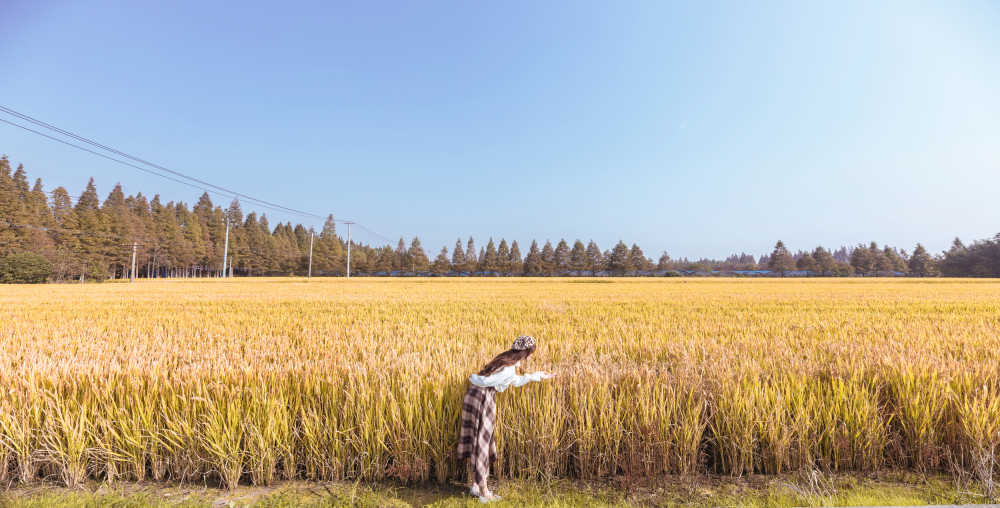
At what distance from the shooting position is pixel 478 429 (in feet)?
6.99

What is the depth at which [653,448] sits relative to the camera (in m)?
2.57

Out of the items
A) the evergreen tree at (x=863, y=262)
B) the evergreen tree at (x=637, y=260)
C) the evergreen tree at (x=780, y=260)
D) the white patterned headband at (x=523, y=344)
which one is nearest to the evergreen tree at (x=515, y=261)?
the evergreen tree at (x=637, y=260)

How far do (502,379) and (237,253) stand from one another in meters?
105

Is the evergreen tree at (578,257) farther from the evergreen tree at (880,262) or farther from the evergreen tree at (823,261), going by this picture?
the evergreen tree at (880,262)

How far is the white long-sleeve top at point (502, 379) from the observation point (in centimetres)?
206

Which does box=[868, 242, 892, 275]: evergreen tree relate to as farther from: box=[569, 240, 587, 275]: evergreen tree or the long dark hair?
the long dark hair

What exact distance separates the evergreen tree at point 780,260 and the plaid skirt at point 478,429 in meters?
114

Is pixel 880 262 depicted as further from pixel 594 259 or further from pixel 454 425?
pixel 454 425

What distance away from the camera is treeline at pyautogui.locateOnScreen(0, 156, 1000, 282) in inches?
1909

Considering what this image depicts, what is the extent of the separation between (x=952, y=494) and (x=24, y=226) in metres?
79.8

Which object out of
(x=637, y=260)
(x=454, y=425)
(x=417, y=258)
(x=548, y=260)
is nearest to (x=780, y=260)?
(x=637, y=260)

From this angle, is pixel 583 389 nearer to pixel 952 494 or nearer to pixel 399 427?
pixel 399 427

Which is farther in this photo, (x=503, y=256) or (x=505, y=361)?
(x=503, y=256)

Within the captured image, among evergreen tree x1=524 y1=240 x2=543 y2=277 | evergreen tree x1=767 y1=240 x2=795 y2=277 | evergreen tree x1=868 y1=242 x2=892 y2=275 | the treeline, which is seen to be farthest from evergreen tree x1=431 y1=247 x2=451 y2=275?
evergreen tree x1=868 y1=242 x2=892 y2=275
